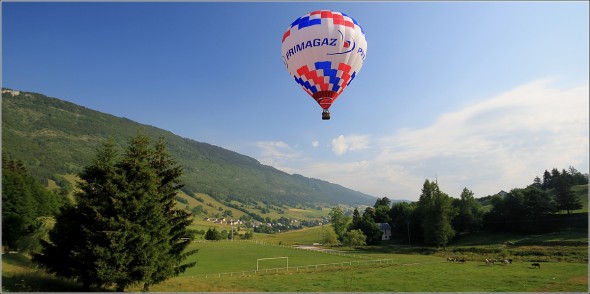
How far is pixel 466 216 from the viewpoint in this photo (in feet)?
268

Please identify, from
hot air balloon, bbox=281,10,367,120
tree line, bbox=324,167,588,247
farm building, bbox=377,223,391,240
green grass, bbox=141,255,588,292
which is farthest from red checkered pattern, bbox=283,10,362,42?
farm building, bbox=377,223,391,240

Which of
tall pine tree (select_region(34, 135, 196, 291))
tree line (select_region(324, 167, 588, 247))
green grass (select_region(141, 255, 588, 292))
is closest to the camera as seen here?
tall pine tree (select_region(34, 135, 196, 291))

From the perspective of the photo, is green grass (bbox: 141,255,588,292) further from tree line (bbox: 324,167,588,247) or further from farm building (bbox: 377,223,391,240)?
farm building (bbox: 377,223,391,240)

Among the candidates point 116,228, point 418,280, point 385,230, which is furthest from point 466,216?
point 116,228

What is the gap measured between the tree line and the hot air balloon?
54803 millimetres

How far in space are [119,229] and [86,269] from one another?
282 centimetres

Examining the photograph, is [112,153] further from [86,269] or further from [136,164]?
[86,269]

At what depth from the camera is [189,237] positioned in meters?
27.0

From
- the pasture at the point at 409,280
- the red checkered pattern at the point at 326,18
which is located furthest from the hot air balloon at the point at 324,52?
the pasture at the point at 409,280

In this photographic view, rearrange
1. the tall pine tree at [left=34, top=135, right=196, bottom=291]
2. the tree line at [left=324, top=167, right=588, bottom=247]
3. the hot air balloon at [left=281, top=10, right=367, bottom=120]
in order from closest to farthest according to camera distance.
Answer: the tall pine tree at [left=34, top=135, right=196, bottom=291], the hot air balloon at [left=281, top=10, right=367, bottom=120], the tree line at [left=324, top=167, right=588, bottom=247]

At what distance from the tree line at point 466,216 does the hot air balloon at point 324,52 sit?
5480cm

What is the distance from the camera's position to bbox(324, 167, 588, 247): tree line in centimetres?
7319

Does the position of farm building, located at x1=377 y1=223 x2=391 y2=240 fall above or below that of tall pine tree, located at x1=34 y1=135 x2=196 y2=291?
below

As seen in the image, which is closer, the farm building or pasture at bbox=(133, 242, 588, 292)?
pasture at bbox=(133, 242, 588, 292)
